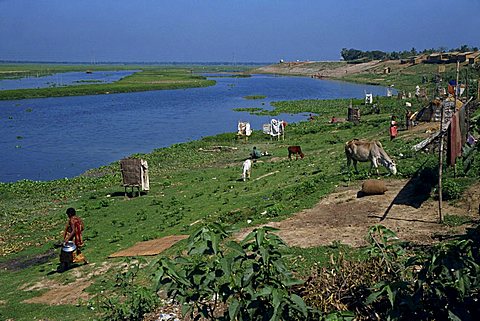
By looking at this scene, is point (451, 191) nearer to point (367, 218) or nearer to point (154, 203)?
point (367, 218)

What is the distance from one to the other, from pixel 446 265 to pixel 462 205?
334 inches

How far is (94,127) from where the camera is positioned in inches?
2041

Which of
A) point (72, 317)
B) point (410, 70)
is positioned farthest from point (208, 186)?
point (410, 70)

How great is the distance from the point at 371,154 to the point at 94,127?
132 ft

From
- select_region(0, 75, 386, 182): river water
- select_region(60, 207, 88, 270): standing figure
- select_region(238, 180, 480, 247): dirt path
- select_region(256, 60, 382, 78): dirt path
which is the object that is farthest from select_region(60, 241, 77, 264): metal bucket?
select_region(256, 60, 382, 78): dirt path

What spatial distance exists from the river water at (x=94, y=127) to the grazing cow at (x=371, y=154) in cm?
2073

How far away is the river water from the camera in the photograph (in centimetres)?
3578

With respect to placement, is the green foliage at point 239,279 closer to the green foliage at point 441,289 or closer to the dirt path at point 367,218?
the green foliage at point 441,289

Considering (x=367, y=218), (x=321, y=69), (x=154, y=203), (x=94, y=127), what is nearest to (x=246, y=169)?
(x=154, y=203)

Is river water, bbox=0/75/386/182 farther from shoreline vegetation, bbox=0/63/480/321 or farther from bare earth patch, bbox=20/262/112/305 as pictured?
→ bare earth patch, bbox=20/262/112/305

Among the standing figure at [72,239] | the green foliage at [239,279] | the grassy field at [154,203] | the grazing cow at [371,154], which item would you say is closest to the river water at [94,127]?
the grassy field at [154,203]

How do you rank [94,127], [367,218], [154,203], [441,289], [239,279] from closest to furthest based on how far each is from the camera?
[441,289], [239,279], [367,218], [154,203], [94,127]

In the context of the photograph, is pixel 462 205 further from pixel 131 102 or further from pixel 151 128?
pixel 131 102

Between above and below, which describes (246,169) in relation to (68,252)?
above
